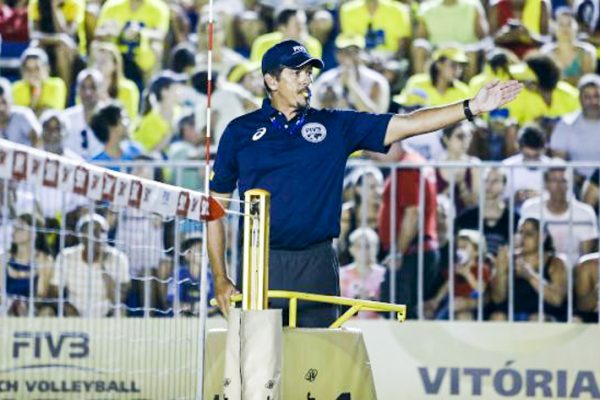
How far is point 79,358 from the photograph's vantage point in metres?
11.7

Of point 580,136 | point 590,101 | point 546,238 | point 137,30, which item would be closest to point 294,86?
point 546,238

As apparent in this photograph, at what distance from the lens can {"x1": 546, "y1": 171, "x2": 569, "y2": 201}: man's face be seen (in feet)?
38.9

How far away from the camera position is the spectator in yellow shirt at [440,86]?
14602mm

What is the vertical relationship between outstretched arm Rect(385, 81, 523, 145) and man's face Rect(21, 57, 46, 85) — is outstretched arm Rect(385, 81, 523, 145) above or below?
below

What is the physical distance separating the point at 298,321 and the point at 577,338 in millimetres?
3616

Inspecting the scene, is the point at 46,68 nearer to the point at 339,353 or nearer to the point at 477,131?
the point at 477,131

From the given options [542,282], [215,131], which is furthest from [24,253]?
[542,282]

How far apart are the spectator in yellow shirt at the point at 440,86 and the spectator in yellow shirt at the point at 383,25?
749 mm

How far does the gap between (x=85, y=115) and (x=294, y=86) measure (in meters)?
6.56

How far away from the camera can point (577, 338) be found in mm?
11414

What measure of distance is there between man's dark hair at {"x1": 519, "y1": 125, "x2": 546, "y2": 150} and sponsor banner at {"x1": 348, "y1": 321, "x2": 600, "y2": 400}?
2496 mm

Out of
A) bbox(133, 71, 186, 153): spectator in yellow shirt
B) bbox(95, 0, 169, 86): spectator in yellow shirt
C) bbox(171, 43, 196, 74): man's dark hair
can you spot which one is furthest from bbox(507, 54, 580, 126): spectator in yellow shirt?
bbox(95, 0, 169, 86): spectator in yellow shirt

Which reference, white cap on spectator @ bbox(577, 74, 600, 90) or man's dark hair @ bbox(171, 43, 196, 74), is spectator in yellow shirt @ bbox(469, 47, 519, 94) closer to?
white cap on spectator @ bbox(577, 74, 600, 90)

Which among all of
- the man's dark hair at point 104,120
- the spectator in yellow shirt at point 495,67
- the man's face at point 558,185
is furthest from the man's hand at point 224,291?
the spectator in yellow shirt at point 495,67
